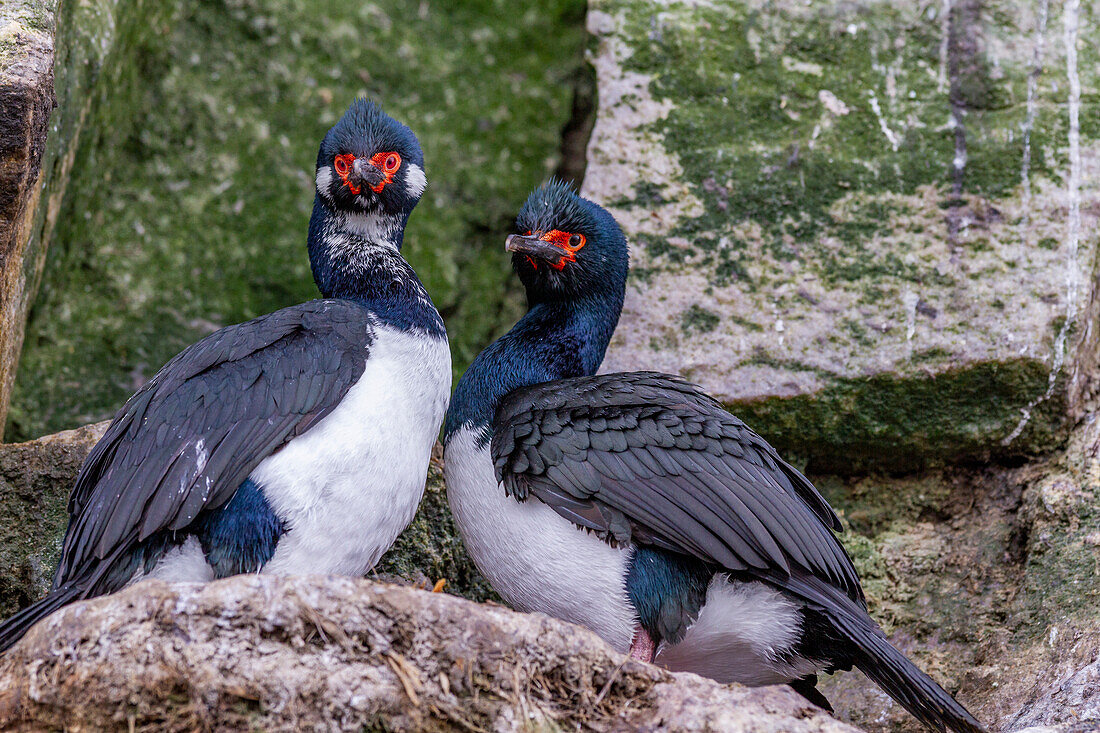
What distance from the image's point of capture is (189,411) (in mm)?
4016

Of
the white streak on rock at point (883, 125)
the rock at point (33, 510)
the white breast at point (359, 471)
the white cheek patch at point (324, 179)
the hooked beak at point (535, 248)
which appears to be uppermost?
the white streak on rock at point (883, 125)

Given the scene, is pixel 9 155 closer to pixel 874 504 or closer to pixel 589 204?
pixel 589 204

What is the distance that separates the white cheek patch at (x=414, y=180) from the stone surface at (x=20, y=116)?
1.41m

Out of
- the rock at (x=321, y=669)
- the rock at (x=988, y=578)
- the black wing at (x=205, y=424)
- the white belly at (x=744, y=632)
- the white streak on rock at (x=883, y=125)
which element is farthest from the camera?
the white streak on rock at (x=883, y=125)

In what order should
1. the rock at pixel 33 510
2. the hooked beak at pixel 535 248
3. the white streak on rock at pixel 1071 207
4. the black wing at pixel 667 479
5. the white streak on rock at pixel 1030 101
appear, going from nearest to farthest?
1. the black wing at pixel 667 479
2. the rock at pixel 33 510
3. the hooked beak at pixel 535 248
4. the white streak on rock at pixel 1071 207
5. the white streak on rock at pixel 1030 101

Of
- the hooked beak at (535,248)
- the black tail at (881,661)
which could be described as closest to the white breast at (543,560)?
the black tail at (881,661)

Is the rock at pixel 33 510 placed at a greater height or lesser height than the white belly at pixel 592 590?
lesser

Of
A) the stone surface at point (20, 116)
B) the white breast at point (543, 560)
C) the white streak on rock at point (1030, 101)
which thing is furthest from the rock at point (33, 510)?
the white streak on rock at point (1030, 101)

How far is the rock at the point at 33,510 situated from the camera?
4.72 metres

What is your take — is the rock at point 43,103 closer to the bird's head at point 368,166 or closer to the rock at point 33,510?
the rock at point 33,510

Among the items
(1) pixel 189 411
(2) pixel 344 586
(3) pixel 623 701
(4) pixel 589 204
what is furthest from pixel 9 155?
(3) pixel 623 701

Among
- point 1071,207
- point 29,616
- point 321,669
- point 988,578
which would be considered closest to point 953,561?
point 988,578

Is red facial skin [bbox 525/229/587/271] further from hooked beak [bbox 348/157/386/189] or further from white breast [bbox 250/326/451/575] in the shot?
white breast [bbox 250/326/451/575]

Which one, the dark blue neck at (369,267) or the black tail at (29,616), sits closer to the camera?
the black tail at (29,616)
